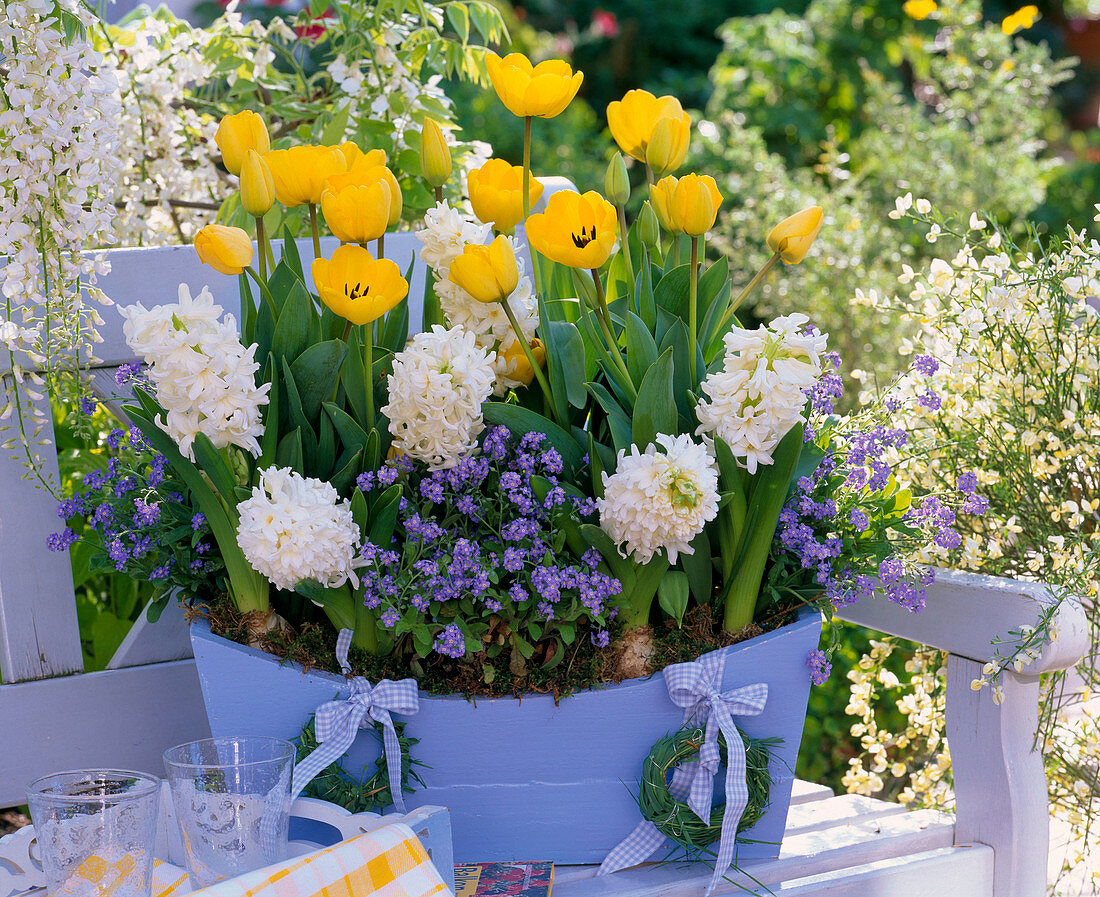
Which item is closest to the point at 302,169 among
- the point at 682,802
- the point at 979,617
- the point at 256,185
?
the point at 256,185

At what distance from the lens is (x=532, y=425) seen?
2.93 feet

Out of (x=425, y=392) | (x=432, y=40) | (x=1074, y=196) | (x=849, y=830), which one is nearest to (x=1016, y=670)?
(x=849, y=830)

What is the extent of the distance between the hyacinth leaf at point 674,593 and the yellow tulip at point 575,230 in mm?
268

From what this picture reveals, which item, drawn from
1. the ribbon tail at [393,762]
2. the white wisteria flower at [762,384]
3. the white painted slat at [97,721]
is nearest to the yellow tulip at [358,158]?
the white wisteria flower at [762,384]

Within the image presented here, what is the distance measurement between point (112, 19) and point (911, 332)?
9.11 ft

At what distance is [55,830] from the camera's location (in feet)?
2.25

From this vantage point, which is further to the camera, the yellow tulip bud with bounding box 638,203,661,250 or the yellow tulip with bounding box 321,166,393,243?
the yellow tulip bud with bounding box 638,203,661,250

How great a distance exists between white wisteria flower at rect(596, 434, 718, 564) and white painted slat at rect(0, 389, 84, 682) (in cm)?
59

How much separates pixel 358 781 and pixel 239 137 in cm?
54

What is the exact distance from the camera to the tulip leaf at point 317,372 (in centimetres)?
87

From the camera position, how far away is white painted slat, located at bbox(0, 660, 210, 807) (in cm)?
109

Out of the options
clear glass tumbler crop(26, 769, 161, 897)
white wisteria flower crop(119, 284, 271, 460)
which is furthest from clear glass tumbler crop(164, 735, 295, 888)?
white wisteria flower crop(119, 284, 271, 460)

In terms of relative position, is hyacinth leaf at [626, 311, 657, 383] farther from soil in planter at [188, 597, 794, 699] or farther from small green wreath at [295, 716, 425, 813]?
small green wreath at [295, 716, 425, 813]

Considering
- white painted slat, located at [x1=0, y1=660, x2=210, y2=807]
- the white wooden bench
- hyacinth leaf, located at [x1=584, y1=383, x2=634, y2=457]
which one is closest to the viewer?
hyacinth leaf, located at [x1=584, y1=383, x2=634, y2=457]
